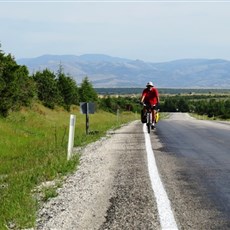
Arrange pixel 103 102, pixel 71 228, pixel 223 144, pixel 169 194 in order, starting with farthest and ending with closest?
pixel 103 102, pixel 223 144, pixel 169 194, pixel 71 228

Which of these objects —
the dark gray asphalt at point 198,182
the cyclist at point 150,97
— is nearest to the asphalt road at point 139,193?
the dark gray asphalt at point 198,182

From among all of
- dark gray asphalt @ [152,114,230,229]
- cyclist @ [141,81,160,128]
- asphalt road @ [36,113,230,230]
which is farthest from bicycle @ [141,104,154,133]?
asphalt road @ [36,113,230,230]

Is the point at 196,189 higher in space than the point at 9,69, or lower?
lower

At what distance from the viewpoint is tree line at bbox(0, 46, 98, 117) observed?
31500 mm

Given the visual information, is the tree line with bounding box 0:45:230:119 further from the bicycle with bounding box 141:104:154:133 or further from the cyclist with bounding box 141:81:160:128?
the cyclist with bounding box 141:81:160:128

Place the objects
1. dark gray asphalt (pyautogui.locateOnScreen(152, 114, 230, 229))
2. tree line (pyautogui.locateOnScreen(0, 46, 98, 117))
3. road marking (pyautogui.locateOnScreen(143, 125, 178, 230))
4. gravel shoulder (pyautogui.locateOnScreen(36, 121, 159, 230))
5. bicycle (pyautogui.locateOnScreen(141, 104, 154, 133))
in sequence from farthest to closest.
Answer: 1. tree line (pyautogui.locateOnScreen(0, 46, 98, 117))
2. bicycle (pyautogui.locateOnScreen(141, 104, 154, 133))
3. dark gray asphalt (pyautogui.locateOnScreen(152, 114, 230, 229))
4. gravel shoulder (pyautogui.locateOnScreen(36, 121, 159, 230))
5. road marking (pyautogui.locateOnScreen(143, 125, 178, 230))

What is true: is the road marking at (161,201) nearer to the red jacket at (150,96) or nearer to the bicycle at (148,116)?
the red jacket at (150,96)

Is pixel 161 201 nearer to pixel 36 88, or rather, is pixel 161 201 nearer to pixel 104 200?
pixel 104 200

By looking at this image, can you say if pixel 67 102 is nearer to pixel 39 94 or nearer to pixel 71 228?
pixel 39 94

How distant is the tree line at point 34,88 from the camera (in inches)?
Result: 1240

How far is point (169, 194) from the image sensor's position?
711 centimetres

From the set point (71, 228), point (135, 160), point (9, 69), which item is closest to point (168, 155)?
point (135, 160)

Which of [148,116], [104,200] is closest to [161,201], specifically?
[104,200]

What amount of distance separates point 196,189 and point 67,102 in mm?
48278
